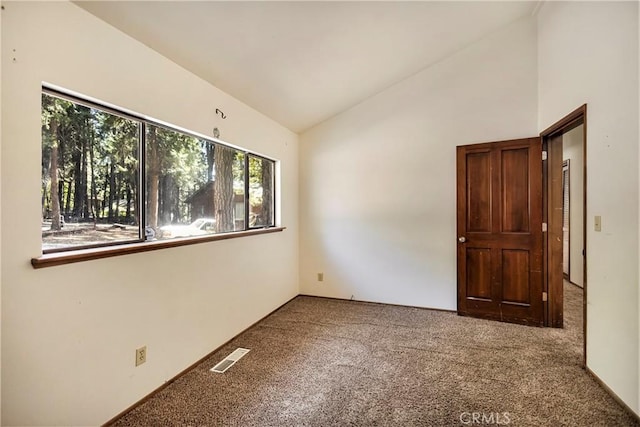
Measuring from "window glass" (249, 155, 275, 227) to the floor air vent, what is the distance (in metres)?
1.26

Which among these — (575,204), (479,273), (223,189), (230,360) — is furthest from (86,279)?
(575,204)

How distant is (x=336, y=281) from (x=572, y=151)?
13.2 feet

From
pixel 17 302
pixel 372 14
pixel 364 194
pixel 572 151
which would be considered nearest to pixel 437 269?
pixel 364 194

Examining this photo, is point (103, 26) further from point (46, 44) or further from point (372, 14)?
point (372, 14)

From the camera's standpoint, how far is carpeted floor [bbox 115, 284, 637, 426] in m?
1.79

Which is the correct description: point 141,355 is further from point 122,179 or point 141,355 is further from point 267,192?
point 267,192

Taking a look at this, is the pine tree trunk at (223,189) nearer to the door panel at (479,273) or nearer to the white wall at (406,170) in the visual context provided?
the white wall at (406,170)

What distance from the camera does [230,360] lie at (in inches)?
96.4

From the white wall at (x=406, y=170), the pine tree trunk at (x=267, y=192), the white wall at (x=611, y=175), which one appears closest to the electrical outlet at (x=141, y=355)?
the pine tree trunk at (x=267, y=192)

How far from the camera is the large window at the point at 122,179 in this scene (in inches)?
61.9

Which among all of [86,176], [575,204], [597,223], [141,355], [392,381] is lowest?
[392,381]

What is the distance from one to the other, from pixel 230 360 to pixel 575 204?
517cm

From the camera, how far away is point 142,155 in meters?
2.04

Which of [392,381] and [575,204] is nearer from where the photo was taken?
[392,381]
